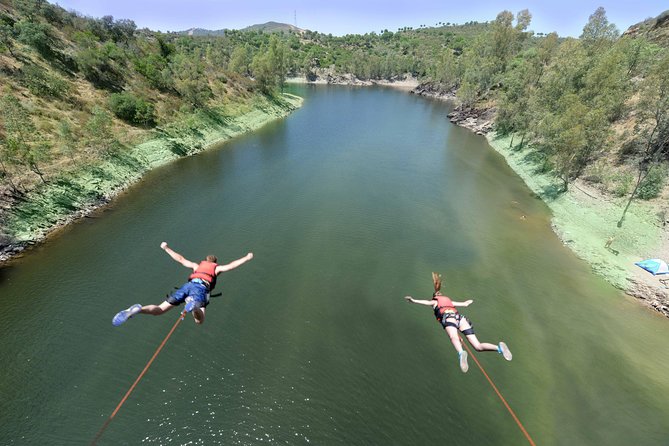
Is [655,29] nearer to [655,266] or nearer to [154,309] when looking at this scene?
[655,266]

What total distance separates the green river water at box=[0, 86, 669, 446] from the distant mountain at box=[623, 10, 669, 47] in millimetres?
63158

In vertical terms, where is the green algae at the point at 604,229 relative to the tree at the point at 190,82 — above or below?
below

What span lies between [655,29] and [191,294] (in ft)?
339

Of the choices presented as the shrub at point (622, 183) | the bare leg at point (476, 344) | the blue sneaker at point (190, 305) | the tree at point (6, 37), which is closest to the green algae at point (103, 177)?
the tree at point (6, 37)

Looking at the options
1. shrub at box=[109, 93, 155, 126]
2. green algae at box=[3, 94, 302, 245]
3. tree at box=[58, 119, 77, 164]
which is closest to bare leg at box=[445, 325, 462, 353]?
green algae at box=[3, 94, 302, 245]

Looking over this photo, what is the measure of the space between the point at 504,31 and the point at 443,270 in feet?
322

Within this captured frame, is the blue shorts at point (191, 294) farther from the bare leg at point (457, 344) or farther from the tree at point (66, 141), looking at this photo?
the tree at point (66, 141)

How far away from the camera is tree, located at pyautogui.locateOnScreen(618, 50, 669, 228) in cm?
2765

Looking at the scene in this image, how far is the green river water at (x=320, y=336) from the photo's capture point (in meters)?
13.3

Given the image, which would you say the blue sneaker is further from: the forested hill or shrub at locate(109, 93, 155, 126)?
shrub at locate(109, 93, 155, 126)

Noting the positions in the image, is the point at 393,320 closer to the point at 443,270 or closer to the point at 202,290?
the point at 443,270

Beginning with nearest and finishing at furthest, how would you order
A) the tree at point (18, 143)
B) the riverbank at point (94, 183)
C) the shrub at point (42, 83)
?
the riverbank at point (94, 183)
the tree at point (18, 143)
the shrub at point (42, 83)

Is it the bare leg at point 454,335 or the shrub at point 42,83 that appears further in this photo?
the shrub at point 42,83

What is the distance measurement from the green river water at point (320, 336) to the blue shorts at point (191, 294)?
5.33 metres
